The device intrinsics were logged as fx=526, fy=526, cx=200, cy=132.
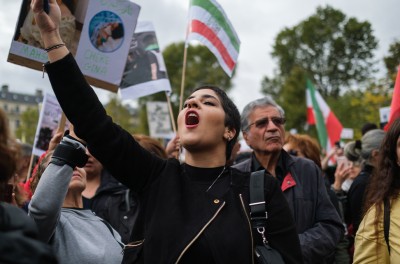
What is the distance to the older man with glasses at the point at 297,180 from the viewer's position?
3307mm

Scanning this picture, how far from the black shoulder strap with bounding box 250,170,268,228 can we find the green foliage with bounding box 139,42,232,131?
35697 millimetres

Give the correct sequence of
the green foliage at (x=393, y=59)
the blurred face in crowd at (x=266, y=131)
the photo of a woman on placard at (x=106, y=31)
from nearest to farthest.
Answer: the blurred face in crowd at (x=266, y=131)
the photo of a woman on placard at (x=106, y=31)
the green foliage at (x=393, y=59)

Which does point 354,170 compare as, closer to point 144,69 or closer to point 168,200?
point 144,69

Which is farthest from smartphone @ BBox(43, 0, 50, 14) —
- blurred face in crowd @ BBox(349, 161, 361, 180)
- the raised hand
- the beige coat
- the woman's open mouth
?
blurred face in crowd @ BBox(349, 161, 361, 180)

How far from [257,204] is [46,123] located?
3.71 meters

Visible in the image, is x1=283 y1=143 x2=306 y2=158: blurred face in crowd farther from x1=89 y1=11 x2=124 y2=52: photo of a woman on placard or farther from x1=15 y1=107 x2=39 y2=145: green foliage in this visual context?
x1=15 y1=107 x2=39 y2=145: green foliage

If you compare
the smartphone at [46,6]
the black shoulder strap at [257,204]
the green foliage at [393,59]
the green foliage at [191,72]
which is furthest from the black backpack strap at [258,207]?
the green foliage at [191,72]

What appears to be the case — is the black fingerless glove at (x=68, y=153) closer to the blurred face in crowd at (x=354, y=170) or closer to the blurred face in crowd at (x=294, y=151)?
the blurred face in crowd at (x=294, y=151)

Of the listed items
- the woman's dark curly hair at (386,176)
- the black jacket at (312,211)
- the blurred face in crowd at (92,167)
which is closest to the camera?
the woman's dark curly hair at (386,176)

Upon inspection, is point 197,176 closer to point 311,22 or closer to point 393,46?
point 393,46

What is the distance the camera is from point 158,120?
9664 millimetres

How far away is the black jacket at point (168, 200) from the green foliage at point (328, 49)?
37.8m

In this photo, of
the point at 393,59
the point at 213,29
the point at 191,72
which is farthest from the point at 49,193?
the point at 191,72

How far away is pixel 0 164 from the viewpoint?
5.51 ft
